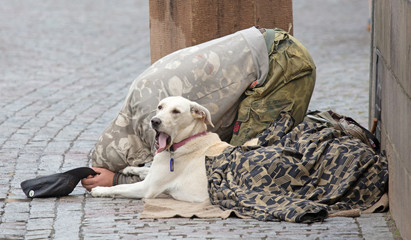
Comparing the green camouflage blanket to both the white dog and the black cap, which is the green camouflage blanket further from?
the black cap

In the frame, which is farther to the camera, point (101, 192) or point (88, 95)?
point (88, 95)

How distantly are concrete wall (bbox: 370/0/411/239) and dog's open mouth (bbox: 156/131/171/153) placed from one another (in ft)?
5.31

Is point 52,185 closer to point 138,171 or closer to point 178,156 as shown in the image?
point 138,171

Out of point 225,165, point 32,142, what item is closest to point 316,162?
point 225,165

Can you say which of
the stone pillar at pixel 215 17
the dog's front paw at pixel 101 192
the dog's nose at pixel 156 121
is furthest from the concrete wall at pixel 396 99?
the dog's front paw at pixel 101 192

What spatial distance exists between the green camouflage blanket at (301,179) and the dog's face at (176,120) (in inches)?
13.4

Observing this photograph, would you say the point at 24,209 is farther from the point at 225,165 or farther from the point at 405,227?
the point at 405,227

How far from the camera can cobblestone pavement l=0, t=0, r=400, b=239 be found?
5391mm

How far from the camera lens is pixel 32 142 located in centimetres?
840

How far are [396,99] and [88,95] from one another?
21.3 ft

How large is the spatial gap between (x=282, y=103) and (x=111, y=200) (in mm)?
1704

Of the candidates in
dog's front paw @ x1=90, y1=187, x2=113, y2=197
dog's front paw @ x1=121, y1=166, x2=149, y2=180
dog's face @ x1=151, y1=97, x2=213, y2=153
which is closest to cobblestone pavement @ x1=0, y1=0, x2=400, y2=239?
dog's front paw @ x1=90, y1=187, x2=113, y2=197

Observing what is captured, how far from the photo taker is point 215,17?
8047mm

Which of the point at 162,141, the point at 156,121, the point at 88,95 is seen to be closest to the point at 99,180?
the point at 162,141
